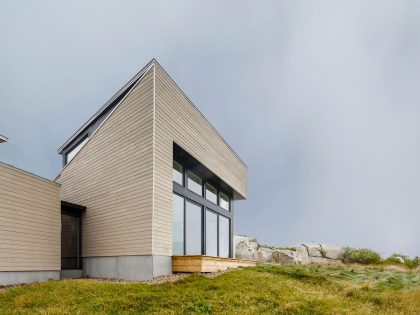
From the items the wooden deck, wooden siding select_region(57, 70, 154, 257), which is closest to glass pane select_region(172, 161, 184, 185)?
wooden siding select_region(57, 70, 154, 257)

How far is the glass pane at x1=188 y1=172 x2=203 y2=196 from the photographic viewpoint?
14.3 metres

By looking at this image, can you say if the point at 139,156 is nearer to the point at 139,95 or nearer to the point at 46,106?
the point at 139,95

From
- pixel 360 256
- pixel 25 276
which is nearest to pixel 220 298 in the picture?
pixel 25 276

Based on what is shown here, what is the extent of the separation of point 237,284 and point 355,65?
2862cm

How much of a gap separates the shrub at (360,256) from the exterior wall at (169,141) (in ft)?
42.5

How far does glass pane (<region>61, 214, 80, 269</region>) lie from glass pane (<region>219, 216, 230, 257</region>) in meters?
6.94

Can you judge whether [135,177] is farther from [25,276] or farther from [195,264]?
[25,276]

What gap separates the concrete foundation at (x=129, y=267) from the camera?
34.2ft

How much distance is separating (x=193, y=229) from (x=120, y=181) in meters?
3.64

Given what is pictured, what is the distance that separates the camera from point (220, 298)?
689 cm

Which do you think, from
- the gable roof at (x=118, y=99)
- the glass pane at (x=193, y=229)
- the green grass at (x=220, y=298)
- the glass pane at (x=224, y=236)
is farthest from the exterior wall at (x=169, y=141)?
the glass pane at (x=224, y=236)

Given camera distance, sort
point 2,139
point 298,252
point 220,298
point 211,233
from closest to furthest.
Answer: point 220,298
point 2,139
point 211,233
point 298,252

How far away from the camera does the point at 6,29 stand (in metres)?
32.5

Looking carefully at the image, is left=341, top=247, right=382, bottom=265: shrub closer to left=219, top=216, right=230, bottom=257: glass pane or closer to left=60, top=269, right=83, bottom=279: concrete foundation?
left=219, top=216, right=230, bottom=257: glass pane
